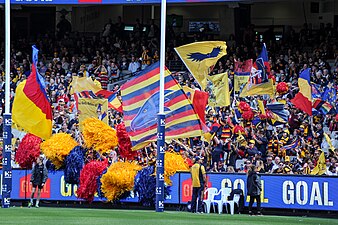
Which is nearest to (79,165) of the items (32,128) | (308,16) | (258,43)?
(32,128)

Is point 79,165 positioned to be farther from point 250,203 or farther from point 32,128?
point 250,203

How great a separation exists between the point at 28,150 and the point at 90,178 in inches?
105

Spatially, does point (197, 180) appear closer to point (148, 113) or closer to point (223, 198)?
point (223, 198)

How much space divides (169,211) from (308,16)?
673 inches

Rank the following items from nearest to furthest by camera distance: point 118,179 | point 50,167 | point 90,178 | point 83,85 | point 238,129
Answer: point 118,179, point 90,178, point 50,167, point 238,129, point 83,85

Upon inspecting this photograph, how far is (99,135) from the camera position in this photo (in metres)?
32.4

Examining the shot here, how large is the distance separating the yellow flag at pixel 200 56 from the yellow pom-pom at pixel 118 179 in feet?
12.2

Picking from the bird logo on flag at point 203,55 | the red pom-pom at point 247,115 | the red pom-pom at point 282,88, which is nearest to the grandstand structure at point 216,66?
the red pom-pom at point 282,88

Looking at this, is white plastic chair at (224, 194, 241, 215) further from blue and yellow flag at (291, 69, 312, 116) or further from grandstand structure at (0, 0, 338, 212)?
blue and yellow flag at (291, 69, 312, 116)

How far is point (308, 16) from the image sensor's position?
45.9 m

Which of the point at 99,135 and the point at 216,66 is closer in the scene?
the point at 99,135

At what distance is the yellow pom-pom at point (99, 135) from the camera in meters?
32.4

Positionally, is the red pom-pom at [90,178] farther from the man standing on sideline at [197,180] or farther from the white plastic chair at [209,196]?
the man standing on sideline at [197,180]

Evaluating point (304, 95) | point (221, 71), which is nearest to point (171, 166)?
point (304, 95)
